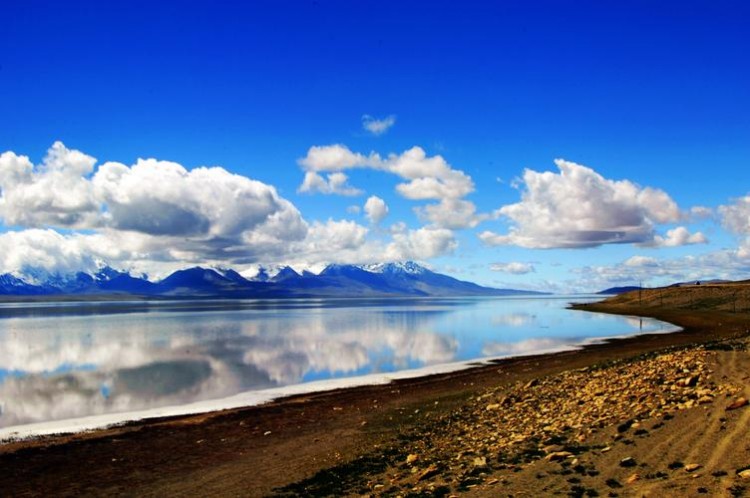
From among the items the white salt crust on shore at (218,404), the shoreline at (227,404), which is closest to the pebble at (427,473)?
the shoreline at (227,404)

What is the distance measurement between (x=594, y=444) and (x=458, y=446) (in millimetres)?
4692

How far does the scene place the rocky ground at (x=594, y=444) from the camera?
497 inches

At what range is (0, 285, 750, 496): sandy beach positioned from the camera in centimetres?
1344

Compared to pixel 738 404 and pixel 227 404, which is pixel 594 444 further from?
pixel 227 404

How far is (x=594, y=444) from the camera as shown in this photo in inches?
613

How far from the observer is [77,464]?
21344 millimetres

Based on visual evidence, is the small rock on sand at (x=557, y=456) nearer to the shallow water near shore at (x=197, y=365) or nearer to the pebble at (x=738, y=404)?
the pebble at (x=738, y=404)

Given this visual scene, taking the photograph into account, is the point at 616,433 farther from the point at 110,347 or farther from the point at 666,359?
the point at 110,347

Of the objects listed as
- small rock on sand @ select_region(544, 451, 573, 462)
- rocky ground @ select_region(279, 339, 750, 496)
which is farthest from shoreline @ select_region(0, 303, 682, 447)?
small rock on sand @ select_region(544, 451, 573, 462)

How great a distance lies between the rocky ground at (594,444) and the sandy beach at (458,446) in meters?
0.06

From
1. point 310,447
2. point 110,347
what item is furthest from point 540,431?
point 110,347

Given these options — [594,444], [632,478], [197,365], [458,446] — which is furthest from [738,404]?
[197,365]

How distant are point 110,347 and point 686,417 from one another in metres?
72.4

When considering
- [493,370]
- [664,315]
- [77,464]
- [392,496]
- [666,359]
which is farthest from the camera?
[664,315]
